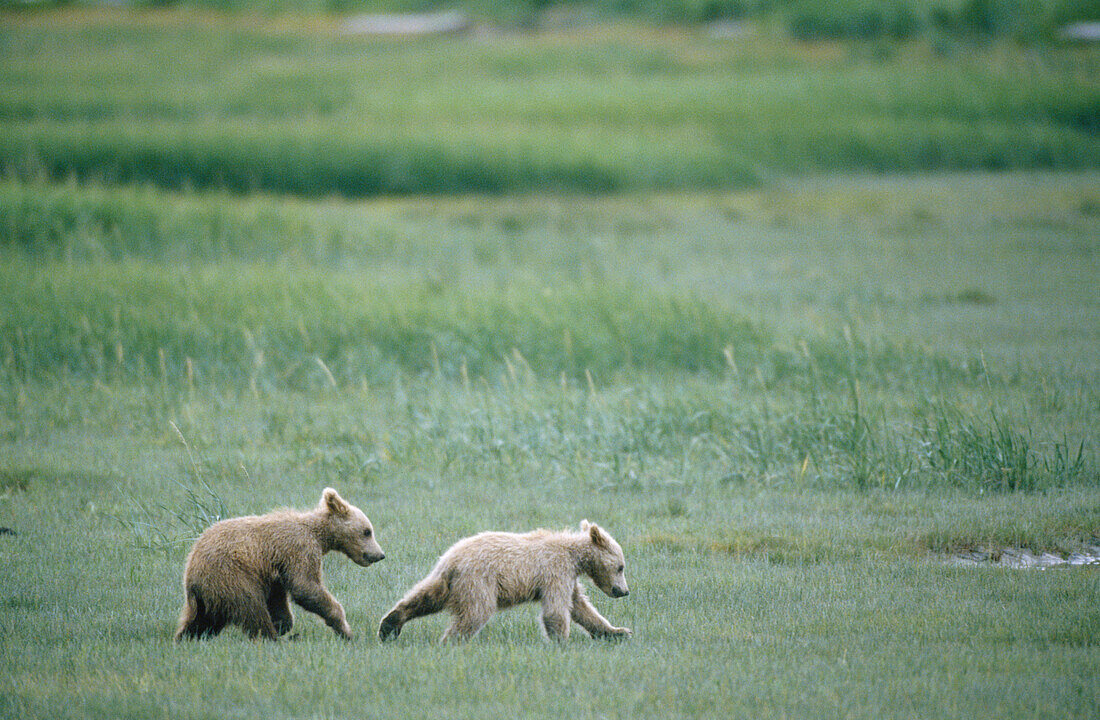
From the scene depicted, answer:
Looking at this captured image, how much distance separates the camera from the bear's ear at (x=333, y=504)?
704 centimetres

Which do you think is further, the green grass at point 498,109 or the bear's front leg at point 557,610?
the green grass at point 498,109

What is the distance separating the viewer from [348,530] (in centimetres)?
711

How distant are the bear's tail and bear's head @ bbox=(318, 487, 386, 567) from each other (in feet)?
1.36

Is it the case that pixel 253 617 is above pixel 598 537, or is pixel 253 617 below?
below

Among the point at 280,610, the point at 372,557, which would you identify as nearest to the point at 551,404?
the point at 372,557

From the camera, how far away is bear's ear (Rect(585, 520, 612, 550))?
699cm

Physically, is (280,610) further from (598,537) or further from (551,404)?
(551,404)

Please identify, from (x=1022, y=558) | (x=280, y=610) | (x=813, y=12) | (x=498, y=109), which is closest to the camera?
(x=280, y=610)

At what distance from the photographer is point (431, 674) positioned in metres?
6.25

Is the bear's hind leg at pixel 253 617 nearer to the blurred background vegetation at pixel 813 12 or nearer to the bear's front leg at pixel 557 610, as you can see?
the bear's front leg at pixel 557 610

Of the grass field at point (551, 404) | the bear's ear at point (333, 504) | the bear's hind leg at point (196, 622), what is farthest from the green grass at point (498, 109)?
the bear's hind leg at point (196, 622)

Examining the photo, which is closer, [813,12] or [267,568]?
[267,568]

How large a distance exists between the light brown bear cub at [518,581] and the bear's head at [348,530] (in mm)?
483

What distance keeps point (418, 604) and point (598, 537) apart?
1086 millimetres
